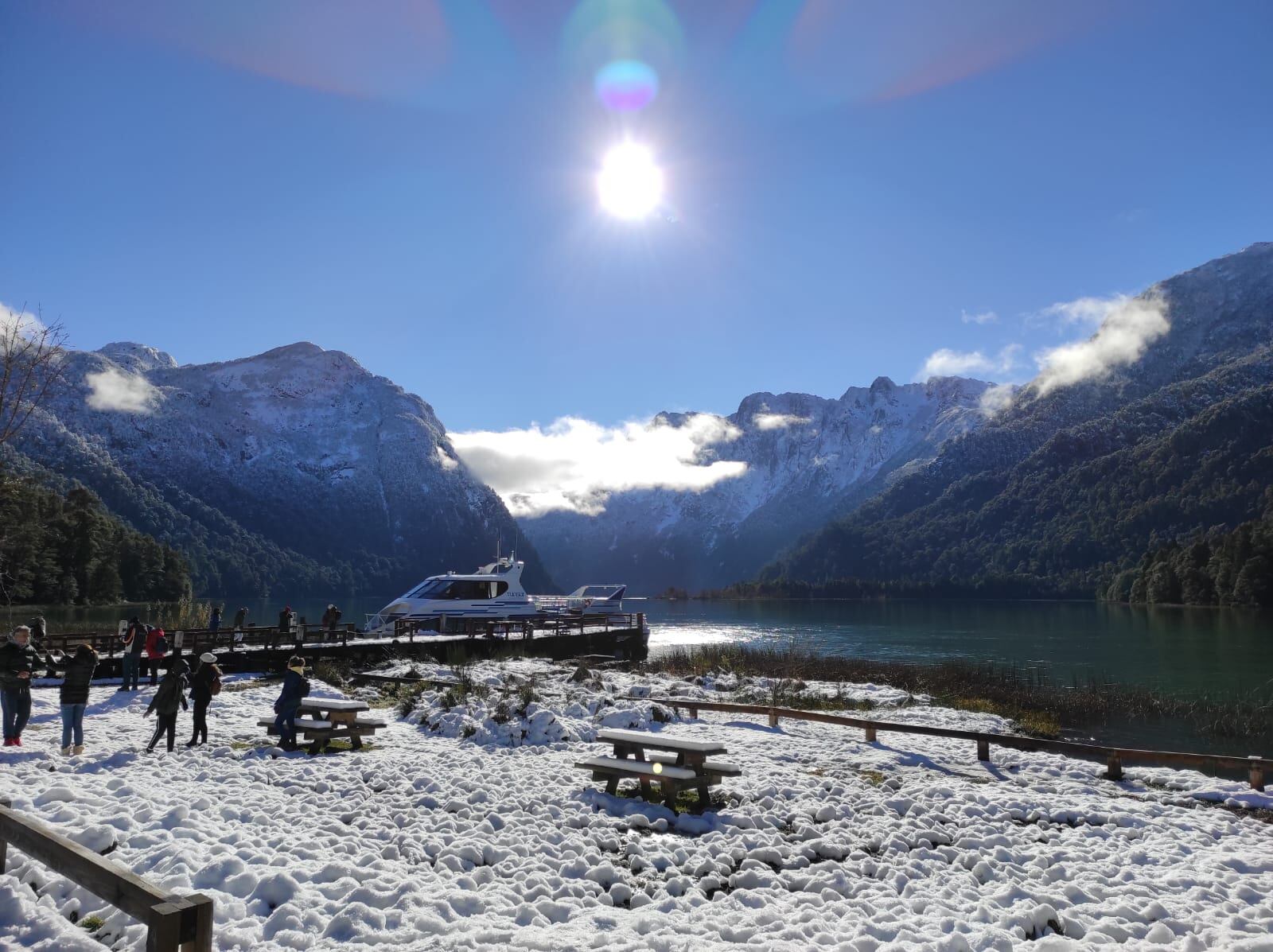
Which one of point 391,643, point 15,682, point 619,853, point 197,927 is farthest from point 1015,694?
point 197,927

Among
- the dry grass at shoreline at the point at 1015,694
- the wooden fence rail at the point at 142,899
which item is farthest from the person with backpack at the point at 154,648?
the wooden fence rail at the point at 142,899

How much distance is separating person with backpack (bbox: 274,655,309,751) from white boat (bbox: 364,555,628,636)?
21563 mm

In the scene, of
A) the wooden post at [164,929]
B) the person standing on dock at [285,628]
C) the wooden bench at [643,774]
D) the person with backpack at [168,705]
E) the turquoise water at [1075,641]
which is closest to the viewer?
the wooden post at [164,929]

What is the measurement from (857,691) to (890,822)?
66.0 feet

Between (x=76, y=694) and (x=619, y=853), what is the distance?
9850 mm

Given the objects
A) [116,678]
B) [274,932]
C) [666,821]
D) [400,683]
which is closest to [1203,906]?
[666,821]

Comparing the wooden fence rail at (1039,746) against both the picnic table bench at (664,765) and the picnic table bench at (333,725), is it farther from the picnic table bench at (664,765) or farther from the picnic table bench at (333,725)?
the picnic table bench at (333,725)

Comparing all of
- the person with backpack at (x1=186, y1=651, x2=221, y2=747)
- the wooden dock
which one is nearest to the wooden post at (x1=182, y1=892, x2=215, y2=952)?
the person with backpack at (x1=186, y1=651, x2=221, y2=747)

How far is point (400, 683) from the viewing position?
22.8 m

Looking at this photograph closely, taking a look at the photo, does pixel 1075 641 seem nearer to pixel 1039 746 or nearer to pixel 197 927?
pixel 1039 746

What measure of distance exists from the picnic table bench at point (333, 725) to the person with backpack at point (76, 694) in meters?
2.77

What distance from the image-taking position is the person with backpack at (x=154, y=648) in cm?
2092

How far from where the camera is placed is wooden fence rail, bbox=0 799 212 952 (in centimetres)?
397

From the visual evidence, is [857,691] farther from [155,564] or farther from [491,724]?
[155,564]
